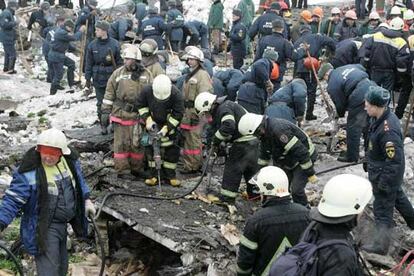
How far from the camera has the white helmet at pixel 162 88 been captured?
8.07 meters

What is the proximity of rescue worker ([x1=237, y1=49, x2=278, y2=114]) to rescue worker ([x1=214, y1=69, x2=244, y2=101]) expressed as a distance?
45 centimetres

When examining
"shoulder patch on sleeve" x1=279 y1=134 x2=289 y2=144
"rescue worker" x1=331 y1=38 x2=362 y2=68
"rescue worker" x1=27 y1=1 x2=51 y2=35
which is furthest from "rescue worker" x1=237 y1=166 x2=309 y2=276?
"rescue worker" x1=27 y1=1 x2=51 y2=35

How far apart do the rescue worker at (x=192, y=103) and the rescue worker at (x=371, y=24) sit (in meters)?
4.66

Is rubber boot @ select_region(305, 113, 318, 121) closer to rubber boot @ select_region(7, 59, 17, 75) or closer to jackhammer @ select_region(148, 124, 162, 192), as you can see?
jackhammer @ select_region(148, 124, 162, 192)

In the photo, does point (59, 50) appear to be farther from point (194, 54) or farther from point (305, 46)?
point (194, 54)

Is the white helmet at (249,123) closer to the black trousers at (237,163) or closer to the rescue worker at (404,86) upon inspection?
the black trousers at (237,163)

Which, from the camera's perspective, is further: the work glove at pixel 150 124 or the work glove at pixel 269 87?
the work glove at pixel 269 87

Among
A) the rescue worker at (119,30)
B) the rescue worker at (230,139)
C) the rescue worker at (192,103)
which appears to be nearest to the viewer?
the rescue worker at (230,139)

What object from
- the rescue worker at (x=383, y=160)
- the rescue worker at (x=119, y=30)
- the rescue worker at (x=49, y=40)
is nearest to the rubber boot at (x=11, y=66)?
the rescue worker at (x=49, y=40)

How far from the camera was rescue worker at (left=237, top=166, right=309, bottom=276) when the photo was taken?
497cm

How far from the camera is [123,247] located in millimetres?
7949

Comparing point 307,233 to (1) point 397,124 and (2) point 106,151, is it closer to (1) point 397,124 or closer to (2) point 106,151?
(1) point 397,124

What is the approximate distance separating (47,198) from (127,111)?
338 cm

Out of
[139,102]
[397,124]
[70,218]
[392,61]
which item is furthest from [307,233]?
[392,61]
